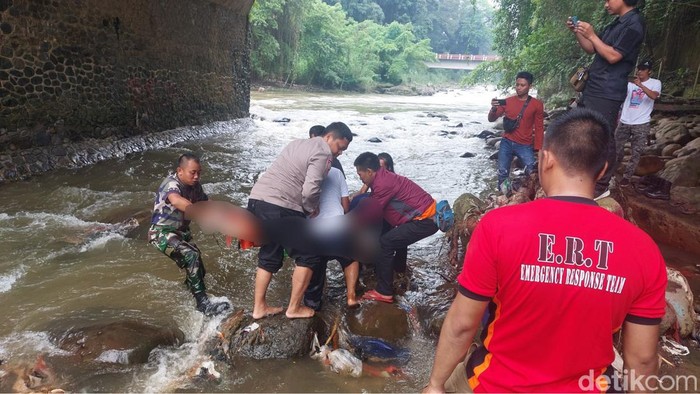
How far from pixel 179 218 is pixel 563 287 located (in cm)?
337

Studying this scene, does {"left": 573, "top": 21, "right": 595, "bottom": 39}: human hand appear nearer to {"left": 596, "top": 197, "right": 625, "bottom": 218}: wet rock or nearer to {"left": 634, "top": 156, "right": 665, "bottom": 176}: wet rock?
{"left": 596, "top": 197, "right": 625, "bottom": 218}: wet rock

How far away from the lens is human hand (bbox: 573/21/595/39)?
3746 mm

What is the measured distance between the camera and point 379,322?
13.0ft

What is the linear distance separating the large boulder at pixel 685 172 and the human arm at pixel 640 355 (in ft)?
18.8

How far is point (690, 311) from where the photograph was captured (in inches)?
139

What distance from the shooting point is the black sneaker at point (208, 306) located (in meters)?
4.05

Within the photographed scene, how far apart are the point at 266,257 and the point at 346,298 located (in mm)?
1145

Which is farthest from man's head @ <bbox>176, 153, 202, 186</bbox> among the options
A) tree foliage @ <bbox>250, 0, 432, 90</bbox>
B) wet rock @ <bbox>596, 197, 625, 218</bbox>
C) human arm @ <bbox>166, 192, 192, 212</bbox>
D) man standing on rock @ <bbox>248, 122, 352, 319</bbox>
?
tree foliage @ <bbox>250, 0, 432, 90</bbox>

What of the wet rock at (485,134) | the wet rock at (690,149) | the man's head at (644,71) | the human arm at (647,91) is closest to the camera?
the human arm at (647,91)

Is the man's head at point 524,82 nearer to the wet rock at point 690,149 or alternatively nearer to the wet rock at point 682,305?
the wet rock at point 682,305

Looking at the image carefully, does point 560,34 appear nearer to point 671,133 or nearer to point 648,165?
point 671,133

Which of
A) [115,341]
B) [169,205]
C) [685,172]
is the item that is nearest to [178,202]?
[169,205]

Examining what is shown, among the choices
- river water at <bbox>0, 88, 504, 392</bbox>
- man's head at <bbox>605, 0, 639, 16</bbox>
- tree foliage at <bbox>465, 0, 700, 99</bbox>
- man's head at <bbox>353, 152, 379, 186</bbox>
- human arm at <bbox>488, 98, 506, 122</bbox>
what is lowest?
river water at <bbox>0, 88, 504, 392</bbox>

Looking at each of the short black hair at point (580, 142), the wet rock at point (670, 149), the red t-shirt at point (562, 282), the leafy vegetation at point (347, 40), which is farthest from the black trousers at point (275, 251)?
the leafy vegetation at point (347, 40)
